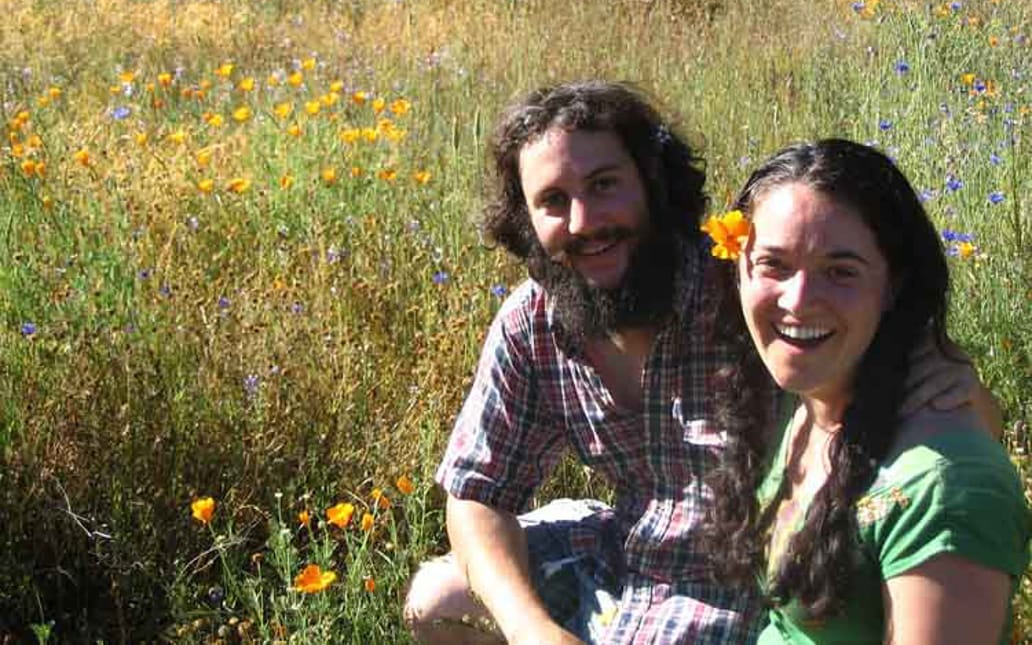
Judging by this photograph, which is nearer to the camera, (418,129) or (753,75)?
(418,129)

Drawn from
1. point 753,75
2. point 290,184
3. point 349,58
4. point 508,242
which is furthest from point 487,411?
point 349,58

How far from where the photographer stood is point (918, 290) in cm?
204

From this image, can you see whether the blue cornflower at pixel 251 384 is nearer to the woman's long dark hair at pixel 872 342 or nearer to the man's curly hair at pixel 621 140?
the man's curly hair at pixel 621 140

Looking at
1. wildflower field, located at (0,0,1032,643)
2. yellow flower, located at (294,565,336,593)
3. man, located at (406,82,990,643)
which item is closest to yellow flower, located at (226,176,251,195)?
wildflower field, located at (0,0,1032,643)

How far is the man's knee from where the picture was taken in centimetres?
277

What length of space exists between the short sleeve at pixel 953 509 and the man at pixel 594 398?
55 centimetres

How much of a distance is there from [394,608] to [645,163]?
3.12ft

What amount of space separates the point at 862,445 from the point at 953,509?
18cm

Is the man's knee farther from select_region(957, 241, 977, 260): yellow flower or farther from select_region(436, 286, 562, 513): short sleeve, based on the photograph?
select_region(957, 241, 977, 260): yellow flower

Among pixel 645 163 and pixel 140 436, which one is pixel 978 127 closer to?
pixel 645 163

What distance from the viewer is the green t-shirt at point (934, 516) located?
1812 millimetres

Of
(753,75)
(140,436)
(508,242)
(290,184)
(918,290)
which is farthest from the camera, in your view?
(753,75)

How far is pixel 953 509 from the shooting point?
1.81 metres

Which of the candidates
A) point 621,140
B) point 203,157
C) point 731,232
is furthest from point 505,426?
point 203,157
